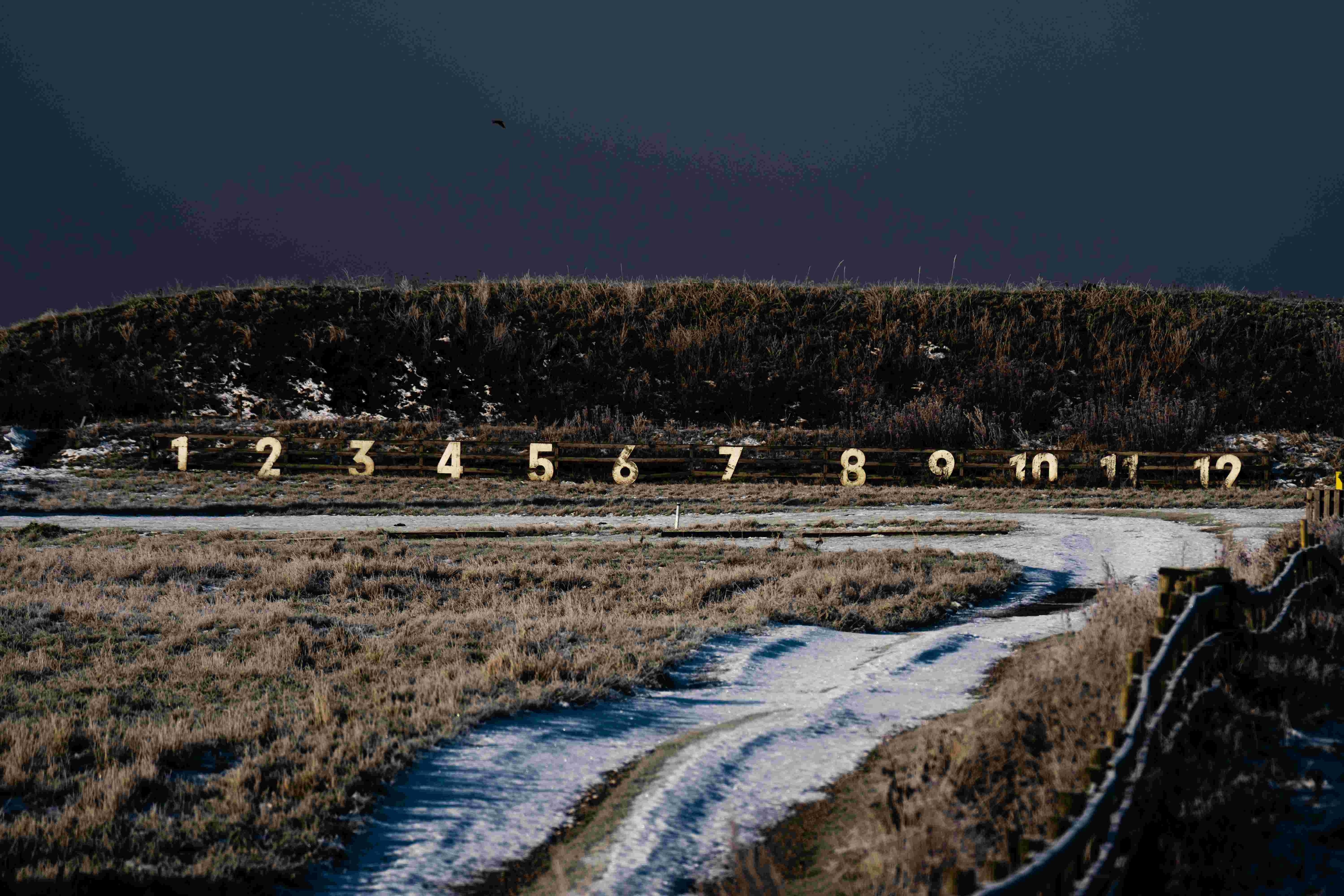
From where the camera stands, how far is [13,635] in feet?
34.0

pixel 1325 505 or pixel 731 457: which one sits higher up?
pixel 731 457

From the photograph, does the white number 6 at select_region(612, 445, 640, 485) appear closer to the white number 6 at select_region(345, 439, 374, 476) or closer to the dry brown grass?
the white number 6 at select_region(345, 439, 374, 476)

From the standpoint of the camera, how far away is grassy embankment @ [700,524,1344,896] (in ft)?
15.3

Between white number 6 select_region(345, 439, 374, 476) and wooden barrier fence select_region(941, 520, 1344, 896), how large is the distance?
1251 inches

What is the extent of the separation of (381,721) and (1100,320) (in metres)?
51.9

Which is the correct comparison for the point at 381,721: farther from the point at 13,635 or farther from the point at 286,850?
the point at 13,635

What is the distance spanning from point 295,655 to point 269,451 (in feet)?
94.8

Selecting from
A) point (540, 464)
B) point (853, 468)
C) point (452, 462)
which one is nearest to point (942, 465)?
point (853, 468)

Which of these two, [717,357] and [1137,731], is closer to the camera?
[1137,731]

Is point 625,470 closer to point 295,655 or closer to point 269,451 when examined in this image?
point 269,451

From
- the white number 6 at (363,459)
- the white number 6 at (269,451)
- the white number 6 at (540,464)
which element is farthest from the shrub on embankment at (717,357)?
the white number 6 at (540,464)

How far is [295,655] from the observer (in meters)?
9.70

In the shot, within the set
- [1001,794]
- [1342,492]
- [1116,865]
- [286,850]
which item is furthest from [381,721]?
[1342,492]

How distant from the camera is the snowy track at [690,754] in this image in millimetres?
5277
